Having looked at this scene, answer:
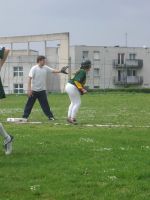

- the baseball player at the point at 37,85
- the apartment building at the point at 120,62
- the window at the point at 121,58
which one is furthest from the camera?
the window at the point at 121,58

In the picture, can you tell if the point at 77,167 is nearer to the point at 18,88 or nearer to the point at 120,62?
the point at 18,88

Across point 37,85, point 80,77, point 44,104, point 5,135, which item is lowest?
point 44,104

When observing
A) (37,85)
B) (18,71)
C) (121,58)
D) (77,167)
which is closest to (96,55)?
(121,58)

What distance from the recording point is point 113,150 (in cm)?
1036

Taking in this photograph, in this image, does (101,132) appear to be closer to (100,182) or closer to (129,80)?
(100,182)

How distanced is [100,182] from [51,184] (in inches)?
24.3

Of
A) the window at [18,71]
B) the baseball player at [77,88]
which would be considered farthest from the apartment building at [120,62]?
the baseball player at [77,88]

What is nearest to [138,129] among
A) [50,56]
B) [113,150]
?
[113,150]

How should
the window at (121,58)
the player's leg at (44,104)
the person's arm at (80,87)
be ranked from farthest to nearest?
1. the window at (121,58)
2. the player's leg at (44,104)
3. the person's arm at (80,87)

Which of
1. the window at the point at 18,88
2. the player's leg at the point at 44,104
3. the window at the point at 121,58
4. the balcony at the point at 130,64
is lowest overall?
the window at the point at 18,88

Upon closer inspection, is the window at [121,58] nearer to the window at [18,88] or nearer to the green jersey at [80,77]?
the window at [18,88]

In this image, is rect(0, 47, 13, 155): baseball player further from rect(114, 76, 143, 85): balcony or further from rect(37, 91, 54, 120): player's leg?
rect(114, 76, 143, 85): balcony

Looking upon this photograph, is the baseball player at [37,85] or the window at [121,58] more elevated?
the baseball player at [37,85]

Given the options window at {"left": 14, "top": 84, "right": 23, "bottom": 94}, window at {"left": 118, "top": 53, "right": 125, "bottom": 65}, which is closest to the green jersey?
window at {"left": 14, "top": 84, "right": 23, "bottom": 94}
